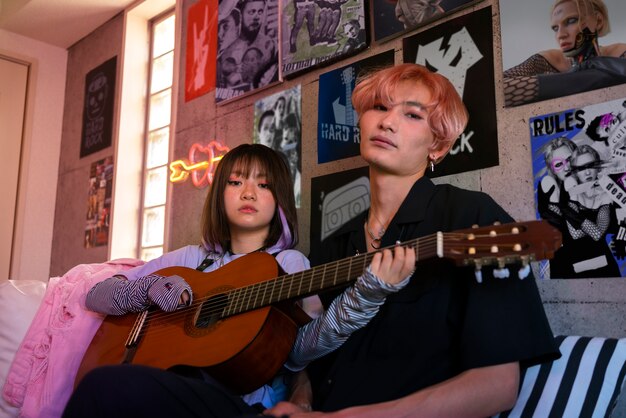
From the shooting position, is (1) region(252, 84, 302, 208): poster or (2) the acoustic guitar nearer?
(2) the acoustic guitar

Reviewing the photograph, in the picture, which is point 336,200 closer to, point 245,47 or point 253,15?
point 245,47

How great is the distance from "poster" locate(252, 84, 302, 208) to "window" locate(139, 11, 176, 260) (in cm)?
116

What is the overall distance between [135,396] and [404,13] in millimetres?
1644

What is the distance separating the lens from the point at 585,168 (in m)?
1.64

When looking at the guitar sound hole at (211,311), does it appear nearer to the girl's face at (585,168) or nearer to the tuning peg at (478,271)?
the tuning peg at (478,271)

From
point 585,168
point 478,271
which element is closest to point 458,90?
point 585,168

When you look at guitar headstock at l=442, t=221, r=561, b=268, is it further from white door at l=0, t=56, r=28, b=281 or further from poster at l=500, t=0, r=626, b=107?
white door at l=0, t=56, r=28, b=281

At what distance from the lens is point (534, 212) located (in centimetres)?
173

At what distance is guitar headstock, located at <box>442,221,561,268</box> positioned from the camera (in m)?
1.06

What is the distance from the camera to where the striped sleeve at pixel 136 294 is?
65.6 inches

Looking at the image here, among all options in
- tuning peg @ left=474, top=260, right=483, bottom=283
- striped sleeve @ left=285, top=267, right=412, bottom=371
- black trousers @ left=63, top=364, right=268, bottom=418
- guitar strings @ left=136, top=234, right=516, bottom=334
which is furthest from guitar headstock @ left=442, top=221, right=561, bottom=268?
black trousers @ left=63, top=364, right=268, bottom=418

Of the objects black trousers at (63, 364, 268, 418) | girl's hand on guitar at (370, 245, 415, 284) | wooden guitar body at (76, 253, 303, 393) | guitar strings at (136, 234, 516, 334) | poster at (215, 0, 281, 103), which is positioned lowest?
black trousers at (63, 364, 268, 418)

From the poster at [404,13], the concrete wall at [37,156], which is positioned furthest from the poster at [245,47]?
the concrete wall at [37,156]

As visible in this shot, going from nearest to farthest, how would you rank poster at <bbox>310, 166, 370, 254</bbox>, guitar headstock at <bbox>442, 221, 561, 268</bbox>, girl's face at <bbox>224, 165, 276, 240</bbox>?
guitar headstock at <bbox>442, 221, 561, 268</bbox>
girl's face at <bbox>224, 165, 276, 240</bbox>
poster at <bbox>310, 166, 370, 254</bbox>
